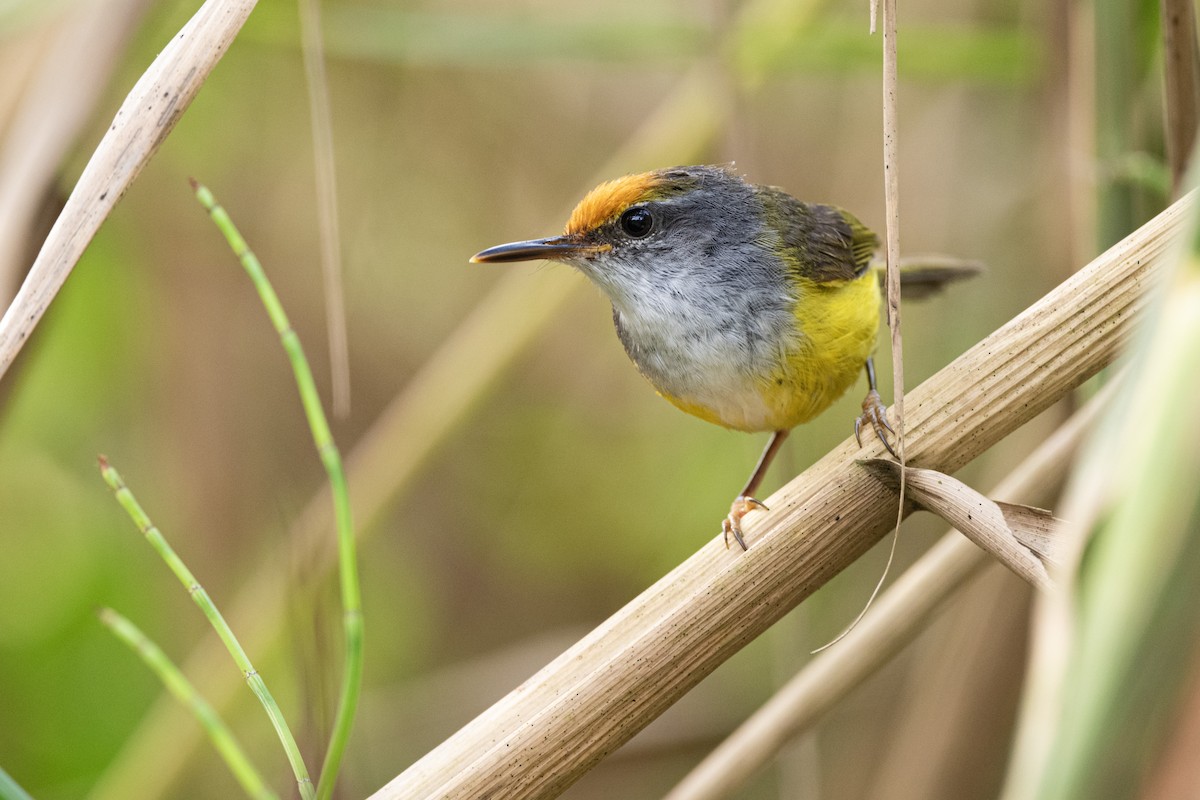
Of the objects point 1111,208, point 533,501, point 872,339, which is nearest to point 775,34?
point 872,339

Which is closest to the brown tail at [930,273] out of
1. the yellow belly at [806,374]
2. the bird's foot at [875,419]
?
the yellow belly at [806,374]

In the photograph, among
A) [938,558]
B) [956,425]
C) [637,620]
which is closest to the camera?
[637,620]

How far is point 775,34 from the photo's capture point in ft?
10.0

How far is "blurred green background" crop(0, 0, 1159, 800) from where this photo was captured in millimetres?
3064

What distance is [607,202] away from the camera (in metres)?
2.75

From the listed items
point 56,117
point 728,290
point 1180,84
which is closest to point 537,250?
point 728,290

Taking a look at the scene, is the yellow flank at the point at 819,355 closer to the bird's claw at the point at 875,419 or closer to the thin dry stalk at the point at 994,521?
the bird's claw at the point at 875,419

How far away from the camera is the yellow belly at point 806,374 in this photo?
2492 millimetres

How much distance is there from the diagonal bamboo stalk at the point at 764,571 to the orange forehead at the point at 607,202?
1119 millimetres

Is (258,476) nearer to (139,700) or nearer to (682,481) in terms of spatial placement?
(139,700)

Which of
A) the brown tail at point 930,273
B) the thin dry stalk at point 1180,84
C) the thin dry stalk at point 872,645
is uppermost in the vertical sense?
the thin dry stalk at point 1180,84

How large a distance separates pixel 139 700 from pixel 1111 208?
312cm

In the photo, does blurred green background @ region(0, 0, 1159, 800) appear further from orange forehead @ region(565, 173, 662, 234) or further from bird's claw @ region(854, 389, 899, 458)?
bird's claw @ region(854, 389, 899, 458)

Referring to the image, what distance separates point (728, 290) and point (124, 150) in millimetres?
1506
